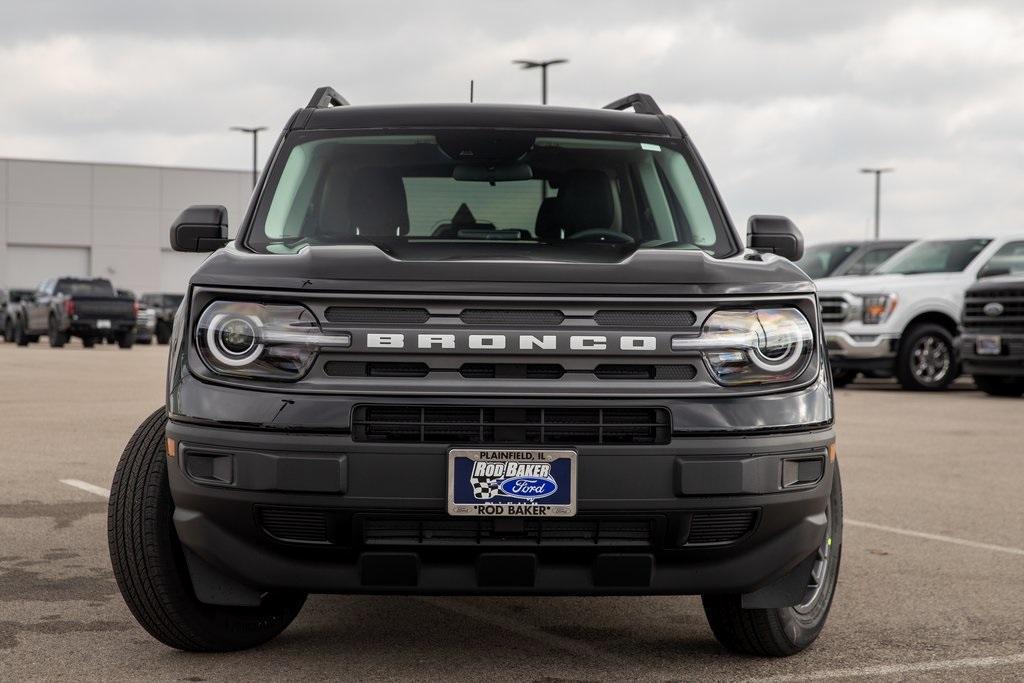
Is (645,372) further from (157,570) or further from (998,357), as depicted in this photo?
(998,357)

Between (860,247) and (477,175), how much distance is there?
16.6 meters

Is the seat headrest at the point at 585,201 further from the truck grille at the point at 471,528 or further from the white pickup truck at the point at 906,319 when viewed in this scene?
the white pickup truck at the point at 906,319

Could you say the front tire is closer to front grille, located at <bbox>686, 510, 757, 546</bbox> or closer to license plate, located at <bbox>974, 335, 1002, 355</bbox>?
license plate, located at <bbox>974, 335, 1002, 355</bbox>

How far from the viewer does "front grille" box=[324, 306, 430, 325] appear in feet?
13.1

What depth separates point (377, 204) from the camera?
17.5 ft

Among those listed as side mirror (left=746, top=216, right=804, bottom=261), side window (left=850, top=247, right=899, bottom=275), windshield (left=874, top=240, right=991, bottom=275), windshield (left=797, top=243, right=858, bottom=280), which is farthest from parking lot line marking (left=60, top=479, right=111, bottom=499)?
side window (left=850, top=247, right=899, bottom=275)

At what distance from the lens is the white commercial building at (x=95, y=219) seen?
6894 centimetres


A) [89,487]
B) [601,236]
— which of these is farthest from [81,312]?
[601,236]

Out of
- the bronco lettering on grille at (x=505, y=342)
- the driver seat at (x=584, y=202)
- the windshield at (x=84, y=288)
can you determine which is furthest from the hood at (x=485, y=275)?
the windshield at (x=84, y=288)

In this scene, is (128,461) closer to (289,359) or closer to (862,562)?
(289,359)

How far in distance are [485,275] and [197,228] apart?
1506 mm

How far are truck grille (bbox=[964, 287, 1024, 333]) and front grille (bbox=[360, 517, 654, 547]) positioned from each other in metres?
13.4

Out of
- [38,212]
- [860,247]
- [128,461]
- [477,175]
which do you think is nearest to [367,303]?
[128,461]

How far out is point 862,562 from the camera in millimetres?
6344
